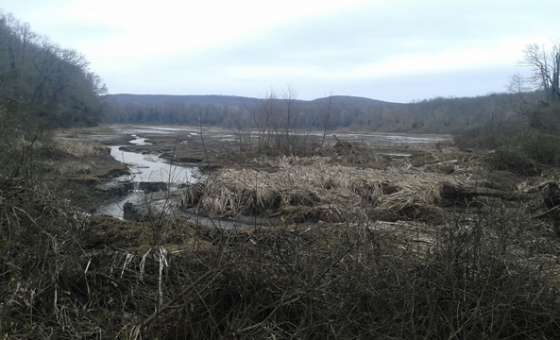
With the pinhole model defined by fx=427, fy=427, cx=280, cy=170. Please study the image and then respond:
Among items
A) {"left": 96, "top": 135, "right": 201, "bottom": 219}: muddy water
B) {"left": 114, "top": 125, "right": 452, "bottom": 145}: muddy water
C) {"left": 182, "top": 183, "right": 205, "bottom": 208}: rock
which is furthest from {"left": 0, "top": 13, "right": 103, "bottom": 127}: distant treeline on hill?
{"left": 182, "top": 183, "right": 205, "bottom": 208}: rock

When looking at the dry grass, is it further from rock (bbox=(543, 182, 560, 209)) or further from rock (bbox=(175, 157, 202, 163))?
rock (bbox=(543, 182, 560, 209))

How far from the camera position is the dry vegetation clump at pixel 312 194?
401 inches

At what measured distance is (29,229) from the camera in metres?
4.73

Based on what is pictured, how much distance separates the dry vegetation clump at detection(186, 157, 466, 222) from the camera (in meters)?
10.2

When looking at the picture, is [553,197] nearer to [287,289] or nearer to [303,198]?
[303,198]

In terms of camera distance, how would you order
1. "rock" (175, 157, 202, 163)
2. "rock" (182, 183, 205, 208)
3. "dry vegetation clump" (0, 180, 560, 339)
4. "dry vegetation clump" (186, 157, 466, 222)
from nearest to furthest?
"dry vegetation clump" (0, 180, 560, 339)
"dry vegetation clump" (186, 157, 466, 222)
"rock" (182, 183, 205, 208)
"rock" (175, 157, 202, 163)

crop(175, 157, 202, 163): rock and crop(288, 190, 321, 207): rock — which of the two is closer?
crop(288, 190, 321, 207): rock

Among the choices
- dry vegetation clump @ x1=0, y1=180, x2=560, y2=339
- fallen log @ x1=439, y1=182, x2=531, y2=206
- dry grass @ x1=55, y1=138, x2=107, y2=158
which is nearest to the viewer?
dry vegetation clump @ x1=0, y1=180, x2=560, y2=339

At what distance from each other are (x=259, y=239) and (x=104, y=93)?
75171 mm

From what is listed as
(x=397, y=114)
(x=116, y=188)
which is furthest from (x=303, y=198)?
(x=397, y=114)

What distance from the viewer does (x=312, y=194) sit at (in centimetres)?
1159

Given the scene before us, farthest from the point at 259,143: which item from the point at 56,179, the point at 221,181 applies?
the point at 56,179

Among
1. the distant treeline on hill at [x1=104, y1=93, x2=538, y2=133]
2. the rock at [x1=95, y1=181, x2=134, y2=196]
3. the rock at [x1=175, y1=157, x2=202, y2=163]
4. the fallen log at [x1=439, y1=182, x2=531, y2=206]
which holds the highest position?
the distant treeline on hill at [x1=104, y1=93, x2=538, y2=133]

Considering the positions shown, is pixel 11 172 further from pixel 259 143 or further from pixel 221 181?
pixel 259 143
